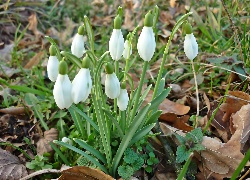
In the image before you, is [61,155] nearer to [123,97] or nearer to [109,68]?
[123,97]

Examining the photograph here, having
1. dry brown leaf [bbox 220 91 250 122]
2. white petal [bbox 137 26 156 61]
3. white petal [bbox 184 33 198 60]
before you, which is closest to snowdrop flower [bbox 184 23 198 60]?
white petal [bbox 184 33 198 60]

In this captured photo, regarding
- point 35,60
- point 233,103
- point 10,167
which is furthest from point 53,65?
point 35,60

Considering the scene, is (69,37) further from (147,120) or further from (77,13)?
(147,120)

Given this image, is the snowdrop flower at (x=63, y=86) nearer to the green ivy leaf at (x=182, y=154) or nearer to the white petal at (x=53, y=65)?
the white petal at (x=53, y=65)

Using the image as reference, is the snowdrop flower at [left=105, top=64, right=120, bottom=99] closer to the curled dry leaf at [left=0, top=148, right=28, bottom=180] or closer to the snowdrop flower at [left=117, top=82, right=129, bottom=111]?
the snowdrop flower at [left=117, top=82, right=129, bottom=111]

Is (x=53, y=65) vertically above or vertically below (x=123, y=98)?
above

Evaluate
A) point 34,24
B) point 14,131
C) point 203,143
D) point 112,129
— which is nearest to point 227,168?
point 203,143
